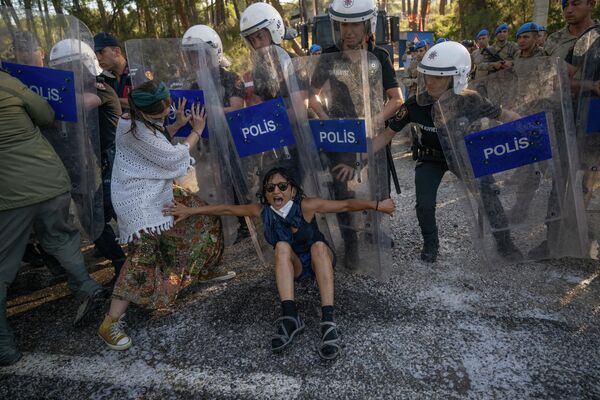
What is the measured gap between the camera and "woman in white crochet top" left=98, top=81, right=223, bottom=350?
93.2 inches

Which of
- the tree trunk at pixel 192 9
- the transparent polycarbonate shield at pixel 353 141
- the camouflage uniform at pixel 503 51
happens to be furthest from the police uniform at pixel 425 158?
the tree trunk at pixel 192 9

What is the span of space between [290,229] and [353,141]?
0.69 metres

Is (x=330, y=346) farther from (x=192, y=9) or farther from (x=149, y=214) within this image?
(x=192, y=9)

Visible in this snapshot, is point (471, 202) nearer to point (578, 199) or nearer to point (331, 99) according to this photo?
point (578, 199)

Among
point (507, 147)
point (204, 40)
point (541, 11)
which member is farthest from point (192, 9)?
point (507, 147)

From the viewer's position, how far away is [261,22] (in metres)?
2.93

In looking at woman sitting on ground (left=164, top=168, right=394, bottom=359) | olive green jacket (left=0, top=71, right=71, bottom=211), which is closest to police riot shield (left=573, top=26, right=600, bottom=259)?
woman sitting on ground (left=164, top=168, right=394, bottom=359)

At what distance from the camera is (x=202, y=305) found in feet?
9.48

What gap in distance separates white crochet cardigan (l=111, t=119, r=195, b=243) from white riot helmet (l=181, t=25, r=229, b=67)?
33.4 inches

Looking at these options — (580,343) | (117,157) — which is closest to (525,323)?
(580,343)

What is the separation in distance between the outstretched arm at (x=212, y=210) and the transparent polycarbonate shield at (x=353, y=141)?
1.95ft

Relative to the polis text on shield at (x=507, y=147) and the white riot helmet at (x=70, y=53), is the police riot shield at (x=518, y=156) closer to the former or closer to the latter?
the polis text on shield at (x=507, y=147)

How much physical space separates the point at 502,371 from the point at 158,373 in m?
1.78

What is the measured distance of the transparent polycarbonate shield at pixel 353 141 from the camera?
256 cm
